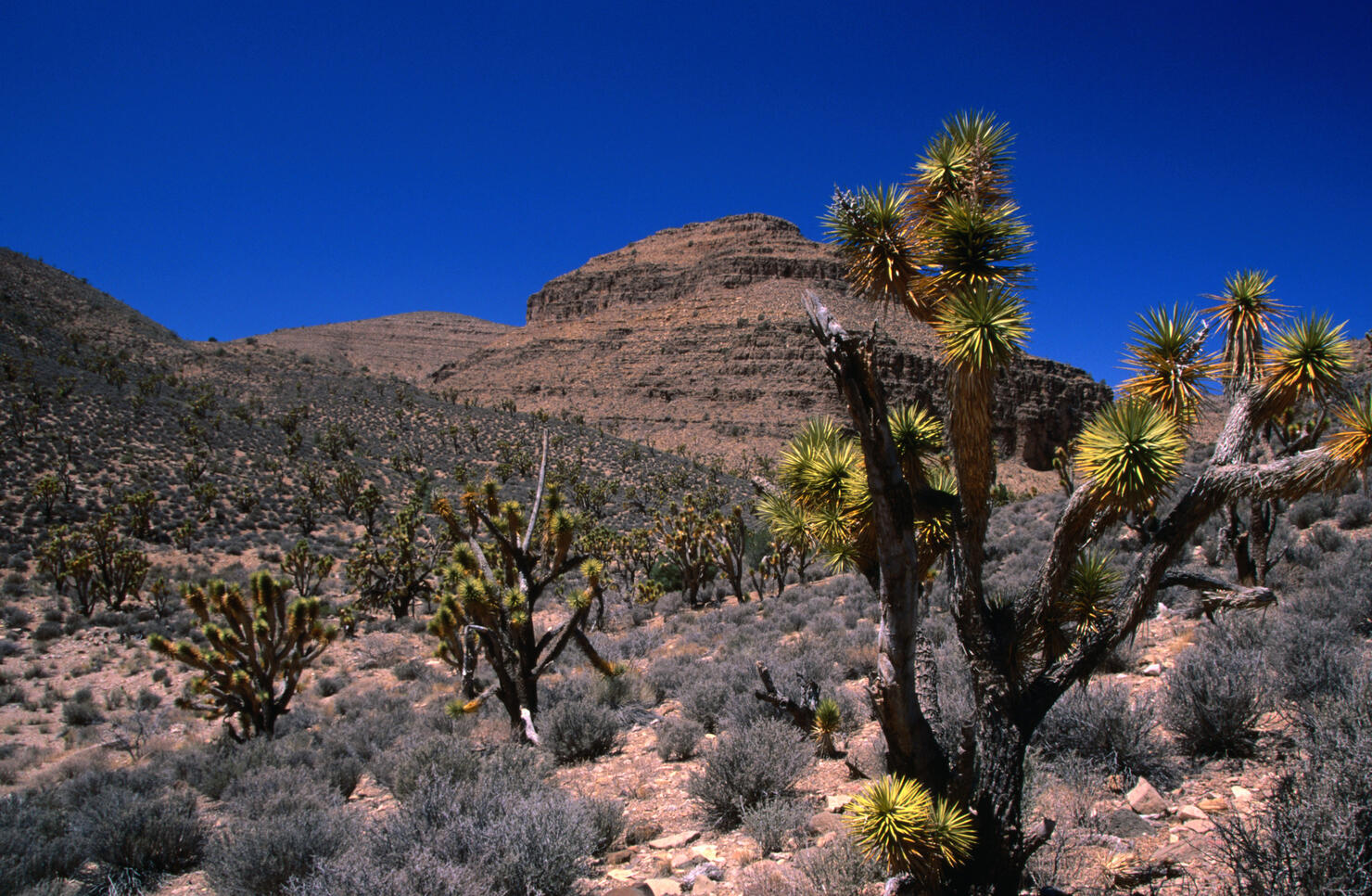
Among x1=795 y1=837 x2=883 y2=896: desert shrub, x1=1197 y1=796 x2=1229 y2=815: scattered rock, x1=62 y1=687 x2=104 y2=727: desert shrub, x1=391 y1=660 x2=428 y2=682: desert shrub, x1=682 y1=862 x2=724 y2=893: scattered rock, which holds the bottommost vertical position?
x1=62 y1=687 x2=104 y2=727: desert shrub

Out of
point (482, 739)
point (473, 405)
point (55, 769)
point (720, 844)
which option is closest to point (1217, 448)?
point (720, 844)

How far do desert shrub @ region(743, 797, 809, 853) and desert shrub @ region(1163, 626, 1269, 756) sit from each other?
336 cm

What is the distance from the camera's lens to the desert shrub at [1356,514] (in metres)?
12.6

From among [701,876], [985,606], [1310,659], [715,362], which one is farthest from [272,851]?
[715,362]

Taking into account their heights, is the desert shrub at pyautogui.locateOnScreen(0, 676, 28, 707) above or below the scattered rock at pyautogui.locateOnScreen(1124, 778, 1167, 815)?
below

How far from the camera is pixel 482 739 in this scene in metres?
9.03

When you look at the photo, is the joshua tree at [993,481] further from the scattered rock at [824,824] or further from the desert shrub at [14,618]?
the desert shrub at [14,618]

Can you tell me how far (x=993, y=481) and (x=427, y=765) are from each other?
584 centimetres

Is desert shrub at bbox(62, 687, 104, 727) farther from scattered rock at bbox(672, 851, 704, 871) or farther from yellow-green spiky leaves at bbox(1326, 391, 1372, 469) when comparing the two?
yellow-green spiky leaves at bbox(1326, 391, 1372, 469)

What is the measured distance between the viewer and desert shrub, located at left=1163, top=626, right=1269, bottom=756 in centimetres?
555

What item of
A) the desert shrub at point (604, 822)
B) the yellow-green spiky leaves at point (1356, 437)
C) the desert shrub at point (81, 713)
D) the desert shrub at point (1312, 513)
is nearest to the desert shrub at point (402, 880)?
the desert shrub at point (604, 822)

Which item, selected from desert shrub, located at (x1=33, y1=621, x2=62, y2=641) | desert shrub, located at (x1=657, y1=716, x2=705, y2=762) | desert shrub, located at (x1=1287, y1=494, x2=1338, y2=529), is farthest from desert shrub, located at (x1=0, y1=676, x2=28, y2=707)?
desert shrub, located at (x1=1287, y1=494, x2=1338, y2=529)

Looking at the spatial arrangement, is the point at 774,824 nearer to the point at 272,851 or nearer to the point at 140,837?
the point at 272,851

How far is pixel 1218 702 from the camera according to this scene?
18.4 feet
